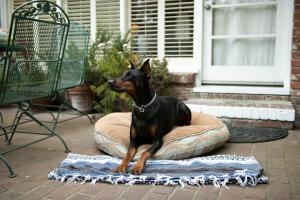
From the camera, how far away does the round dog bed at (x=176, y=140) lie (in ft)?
9.55

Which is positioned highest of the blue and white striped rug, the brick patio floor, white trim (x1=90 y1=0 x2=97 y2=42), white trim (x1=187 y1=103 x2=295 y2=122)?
white trim (x1=90 y1=0 x2=97 y2=42)

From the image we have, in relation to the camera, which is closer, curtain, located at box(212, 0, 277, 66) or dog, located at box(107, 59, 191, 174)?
dog, located at box(107, 59, 191, 174)

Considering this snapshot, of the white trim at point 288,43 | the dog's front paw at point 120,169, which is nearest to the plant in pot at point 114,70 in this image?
the white trim at point 288,43

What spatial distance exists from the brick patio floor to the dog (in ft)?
1.11

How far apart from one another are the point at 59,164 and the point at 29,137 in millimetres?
1153

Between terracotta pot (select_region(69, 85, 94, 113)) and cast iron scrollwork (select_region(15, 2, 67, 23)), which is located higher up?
cast iron scrollwork (select_region(15, 2, 67, 23))

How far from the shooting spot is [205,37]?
4.90 metres

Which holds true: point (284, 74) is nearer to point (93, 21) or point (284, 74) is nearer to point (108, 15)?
point (108, 15)

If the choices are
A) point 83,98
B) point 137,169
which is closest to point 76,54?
point 83,98

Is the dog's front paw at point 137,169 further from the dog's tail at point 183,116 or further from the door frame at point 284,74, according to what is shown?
the door frame at point 284,74

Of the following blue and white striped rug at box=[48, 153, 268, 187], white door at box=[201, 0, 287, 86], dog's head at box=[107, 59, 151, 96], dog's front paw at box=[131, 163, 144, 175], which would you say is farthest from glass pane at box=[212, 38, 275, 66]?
dog's front paw at box=[131, 163, 144, 175]

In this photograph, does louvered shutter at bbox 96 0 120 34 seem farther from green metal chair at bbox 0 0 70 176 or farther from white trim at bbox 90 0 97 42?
green metal chair at bbox 0 0 70 176

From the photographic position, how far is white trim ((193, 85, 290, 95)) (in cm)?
443

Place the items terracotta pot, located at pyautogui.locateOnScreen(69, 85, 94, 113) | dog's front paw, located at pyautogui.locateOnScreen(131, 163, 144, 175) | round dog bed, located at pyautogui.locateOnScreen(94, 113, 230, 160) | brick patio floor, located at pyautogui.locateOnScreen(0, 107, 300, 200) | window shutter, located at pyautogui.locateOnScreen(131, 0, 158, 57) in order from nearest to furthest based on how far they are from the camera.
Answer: brick patio floor, located at pyautogui.locateOnScreen(0, 107, 300, 200), dog's front paw, located at pyautogui.locateOnScreen(131, 163, 144, 175), round dog bed, located at pyautogui.locateOnScreen(94, 113, 230, 160), terracotta pot, located at pyautogui.locateOnScreen(69, 85, 94, 113), window shutter, located at pyautogui.locateOnScreen(131, 0, 158, 57)
